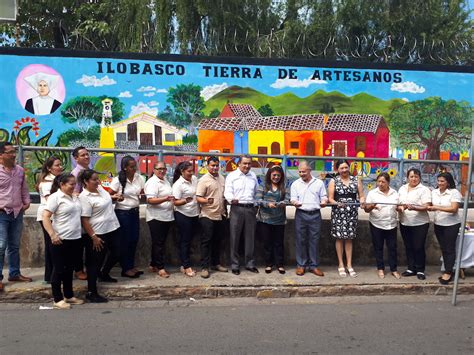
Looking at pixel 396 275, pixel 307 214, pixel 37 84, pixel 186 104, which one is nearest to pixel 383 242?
pixel 396 275

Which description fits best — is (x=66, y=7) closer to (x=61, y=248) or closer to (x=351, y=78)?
(x=351, y=78)

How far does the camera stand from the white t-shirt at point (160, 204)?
6.68m

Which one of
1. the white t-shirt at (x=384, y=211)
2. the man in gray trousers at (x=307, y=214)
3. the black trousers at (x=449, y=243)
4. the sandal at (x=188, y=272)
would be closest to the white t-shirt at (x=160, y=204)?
the sandal at (x=188, y=272)

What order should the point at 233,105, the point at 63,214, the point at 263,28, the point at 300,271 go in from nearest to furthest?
1. the point at 63,214
2. the point at 300,271
3. the point at 233,105
4. the point at 263,28

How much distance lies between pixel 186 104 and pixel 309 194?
5.68 meters

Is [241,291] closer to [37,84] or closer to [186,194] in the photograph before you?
[186,194]

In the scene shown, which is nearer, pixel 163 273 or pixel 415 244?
pixel 163 273

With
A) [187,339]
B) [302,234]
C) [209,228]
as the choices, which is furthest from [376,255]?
[187,339]

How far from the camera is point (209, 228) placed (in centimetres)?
685

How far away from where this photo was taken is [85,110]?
11562 mm

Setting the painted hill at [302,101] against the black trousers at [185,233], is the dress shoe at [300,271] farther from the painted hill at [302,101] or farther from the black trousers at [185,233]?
the painted hill at [302,101]

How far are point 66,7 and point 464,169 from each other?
17.7 meters

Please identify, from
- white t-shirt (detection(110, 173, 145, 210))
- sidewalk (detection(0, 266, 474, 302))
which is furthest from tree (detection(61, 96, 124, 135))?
white t-shirt (detection(110, 173, 145, 210))

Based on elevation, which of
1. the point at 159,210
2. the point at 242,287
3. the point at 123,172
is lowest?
the point at 242,287
